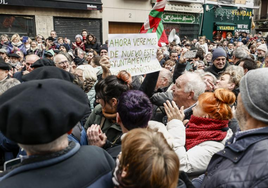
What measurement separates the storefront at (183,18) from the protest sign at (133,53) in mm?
16017

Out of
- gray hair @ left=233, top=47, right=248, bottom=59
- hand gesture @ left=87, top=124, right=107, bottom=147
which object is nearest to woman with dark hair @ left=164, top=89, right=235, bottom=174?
hand gesture @ left=87, top=124, right=107, bottom=147

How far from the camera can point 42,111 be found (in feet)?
3.14

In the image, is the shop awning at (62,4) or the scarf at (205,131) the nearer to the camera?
the scarf at (205,131)

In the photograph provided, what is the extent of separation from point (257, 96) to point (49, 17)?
1321 centimetres

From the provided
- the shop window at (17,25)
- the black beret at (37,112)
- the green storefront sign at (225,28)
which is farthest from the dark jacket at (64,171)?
the green storefront sign at (225,28)

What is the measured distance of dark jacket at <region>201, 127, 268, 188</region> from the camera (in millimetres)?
1265

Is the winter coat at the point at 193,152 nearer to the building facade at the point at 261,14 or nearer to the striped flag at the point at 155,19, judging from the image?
the striped flag at the point at 155,19

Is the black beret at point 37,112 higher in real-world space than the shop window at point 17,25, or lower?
lower

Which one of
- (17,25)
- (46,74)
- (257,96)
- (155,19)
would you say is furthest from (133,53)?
(17,25)

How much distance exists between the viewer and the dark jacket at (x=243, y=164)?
1265mm

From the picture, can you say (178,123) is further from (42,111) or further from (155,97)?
(42,111)

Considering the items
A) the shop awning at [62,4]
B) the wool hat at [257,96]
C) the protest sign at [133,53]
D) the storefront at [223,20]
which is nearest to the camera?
the wool hat at [257,96]

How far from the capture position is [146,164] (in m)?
1.01

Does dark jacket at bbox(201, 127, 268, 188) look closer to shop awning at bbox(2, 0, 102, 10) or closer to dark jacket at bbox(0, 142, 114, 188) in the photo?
dark jacket at bbox(0, 142, 114, 188)
